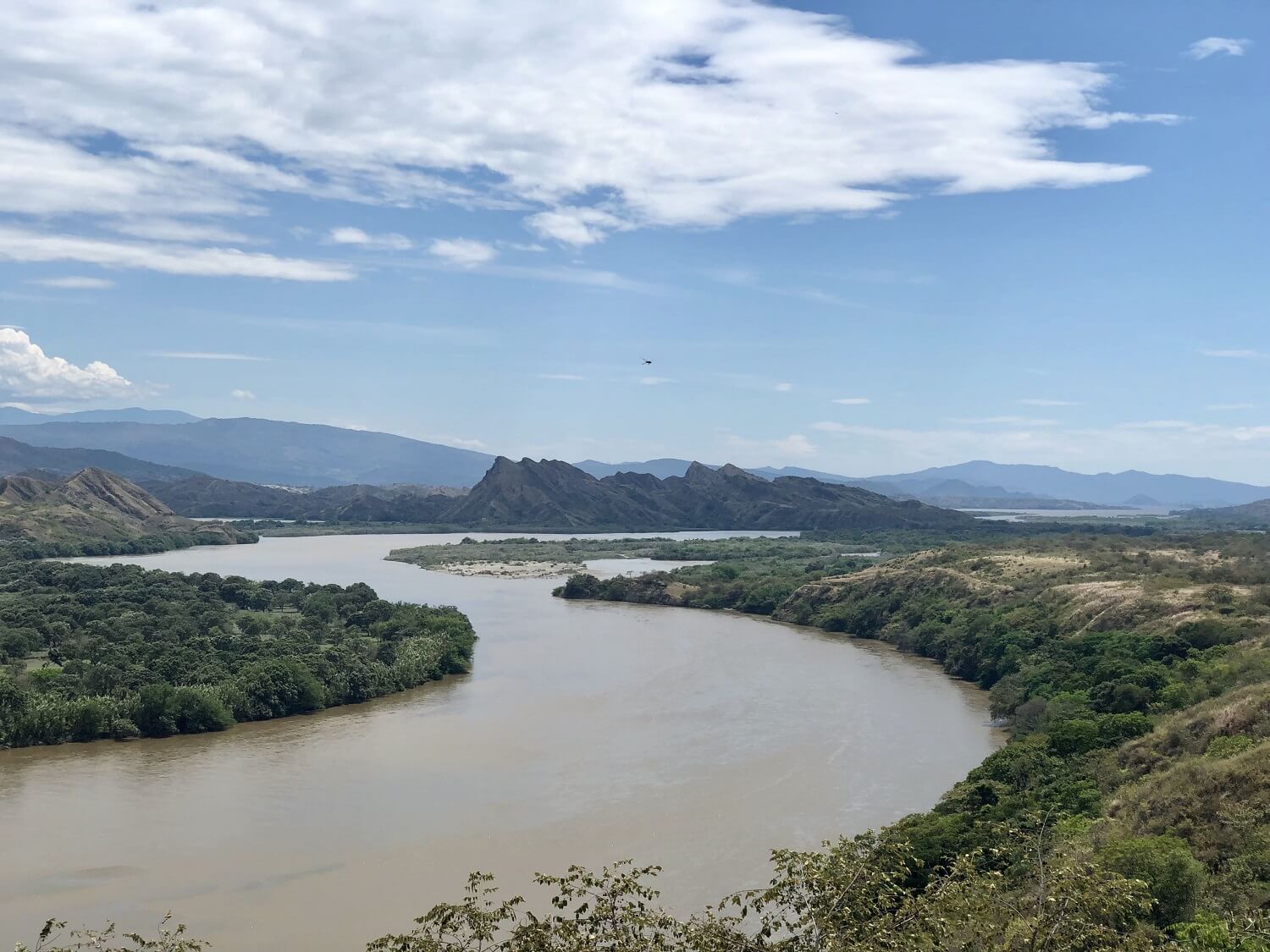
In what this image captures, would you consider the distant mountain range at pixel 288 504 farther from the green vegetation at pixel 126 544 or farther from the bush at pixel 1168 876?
the bush at pixel 1168 876

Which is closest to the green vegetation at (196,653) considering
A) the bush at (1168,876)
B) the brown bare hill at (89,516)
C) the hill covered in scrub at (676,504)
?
the bush at (1168,876)

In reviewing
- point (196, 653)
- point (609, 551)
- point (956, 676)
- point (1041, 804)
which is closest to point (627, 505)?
point (609, 551)

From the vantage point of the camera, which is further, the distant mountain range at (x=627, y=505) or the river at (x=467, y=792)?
the distant mountain range at (x=627, y=505)

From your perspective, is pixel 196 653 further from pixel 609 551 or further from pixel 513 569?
pixel 609 551

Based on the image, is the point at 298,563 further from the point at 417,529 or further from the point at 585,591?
the point at 417,529

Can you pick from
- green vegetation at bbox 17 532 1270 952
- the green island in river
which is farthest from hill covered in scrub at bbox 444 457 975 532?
green vegetation at bbox 17 532 1270 952

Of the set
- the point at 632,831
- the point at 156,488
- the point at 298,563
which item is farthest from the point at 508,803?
the point at 156,488
